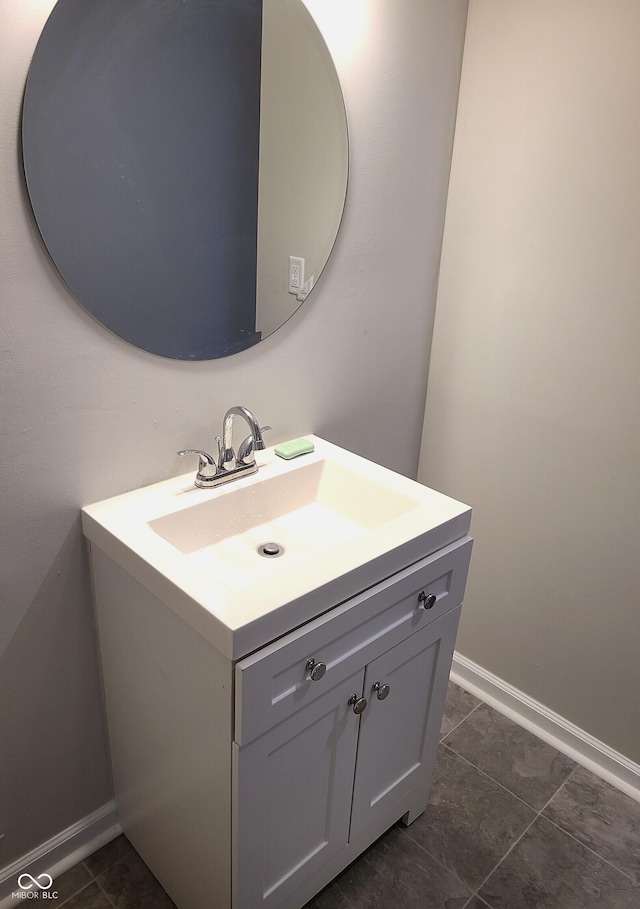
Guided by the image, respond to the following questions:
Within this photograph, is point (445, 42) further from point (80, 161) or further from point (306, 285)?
point (80, 161)

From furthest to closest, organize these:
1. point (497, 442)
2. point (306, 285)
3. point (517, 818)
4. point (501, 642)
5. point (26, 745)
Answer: point (501, 642) < point (497, 442) < point (517, 818) < point (306, 285) < point (26, 745)

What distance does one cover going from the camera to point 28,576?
132 cm

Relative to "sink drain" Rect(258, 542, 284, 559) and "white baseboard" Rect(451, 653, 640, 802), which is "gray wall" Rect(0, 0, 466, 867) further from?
"white baseboard" Rect(451, 653, 640, 802)

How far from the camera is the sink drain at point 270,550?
1.40 metres

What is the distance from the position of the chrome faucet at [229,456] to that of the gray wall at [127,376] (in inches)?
2.6

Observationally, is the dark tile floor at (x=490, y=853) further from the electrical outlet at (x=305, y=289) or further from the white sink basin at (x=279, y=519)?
the electrical outlet at (x=305, y=289)

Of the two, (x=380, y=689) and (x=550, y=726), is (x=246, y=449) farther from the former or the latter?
(x=550, y=726)

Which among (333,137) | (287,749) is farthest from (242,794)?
(333,137)

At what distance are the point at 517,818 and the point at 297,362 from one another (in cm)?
127

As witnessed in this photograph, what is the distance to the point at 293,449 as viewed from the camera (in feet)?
5.22

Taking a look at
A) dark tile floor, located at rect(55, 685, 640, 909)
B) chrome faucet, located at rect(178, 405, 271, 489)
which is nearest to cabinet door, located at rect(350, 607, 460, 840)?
dark tile floor, located at rect(55, 685, 640, 909)

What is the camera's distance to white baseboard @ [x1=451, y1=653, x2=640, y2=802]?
1.85m

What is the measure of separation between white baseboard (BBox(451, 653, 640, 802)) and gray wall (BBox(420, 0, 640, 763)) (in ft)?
0.12

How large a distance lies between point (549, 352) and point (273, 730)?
1128 mm
